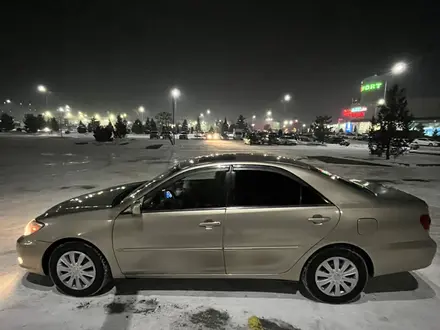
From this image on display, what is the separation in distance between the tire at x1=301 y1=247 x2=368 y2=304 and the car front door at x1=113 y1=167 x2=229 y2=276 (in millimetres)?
957

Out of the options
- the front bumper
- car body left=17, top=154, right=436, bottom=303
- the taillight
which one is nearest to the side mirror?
car body left=17, top=154, right=436, bottom=303

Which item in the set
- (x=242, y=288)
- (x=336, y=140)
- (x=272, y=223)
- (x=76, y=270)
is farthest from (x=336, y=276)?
(x=336, y=140)

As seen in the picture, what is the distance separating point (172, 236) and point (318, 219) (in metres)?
1.55

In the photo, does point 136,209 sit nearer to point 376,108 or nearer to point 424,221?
point 424,221

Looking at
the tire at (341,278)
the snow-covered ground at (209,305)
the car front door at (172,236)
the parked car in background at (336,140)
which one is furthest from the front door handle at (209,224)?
the parked car in background at (336,140)

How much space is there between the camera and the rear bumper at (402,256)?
3.39m

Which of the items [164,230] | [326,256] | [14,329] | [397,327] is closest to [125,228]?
[164,230]

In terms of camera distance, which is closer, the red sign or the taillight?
the taillight

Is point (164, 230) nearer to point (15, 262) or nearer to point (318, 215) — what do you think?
point (318, 215)

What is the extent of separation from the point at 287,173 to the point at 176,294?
74.3 inches

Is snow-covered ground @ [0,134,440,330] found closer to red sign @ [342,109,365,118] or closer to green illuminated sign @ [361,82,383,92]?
green illuminated sign @ [361,82,383,92]

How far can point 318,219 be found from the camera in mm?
3336

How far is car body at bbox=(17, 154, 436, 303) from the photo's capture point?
336 centimetres

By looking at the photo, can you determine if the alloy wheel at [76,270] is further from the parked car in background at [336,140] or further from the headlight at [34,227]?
the parked car in background at [336,140]
